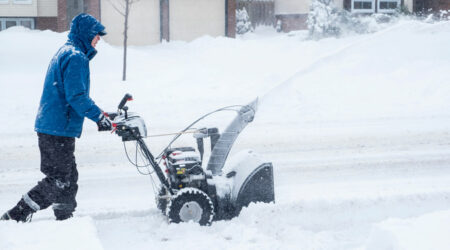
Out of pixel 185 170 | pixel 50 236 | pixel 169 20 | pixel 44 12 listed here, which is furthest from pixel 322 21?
pixel 50 236

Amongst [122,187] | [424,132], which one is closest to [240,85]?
[424,132]

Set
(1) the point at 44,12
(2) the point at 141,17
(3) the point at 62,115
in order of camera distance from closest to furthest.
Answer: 1. (3) the point at 62,115
2. (1) the point at 44,12
3. (2) the point at 141,17

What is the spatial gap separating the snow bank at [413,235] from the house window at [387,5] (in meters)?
23.9

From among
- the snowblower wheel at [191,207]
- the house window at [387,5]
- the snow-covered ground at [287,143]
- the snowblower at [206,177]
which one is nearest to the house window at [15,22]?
the snow-covered ground at [287,143]

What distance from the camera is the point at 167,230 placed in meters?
5.01

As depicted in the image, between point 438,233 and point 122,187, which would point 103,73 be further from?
point 438,233

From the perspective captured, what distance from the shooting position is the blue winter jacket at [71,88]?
466 cm

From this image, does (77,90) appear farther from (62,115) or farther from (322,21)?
(322,21)

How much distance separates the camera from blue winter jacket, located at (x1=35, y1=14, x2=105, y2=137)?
4656 millimetres

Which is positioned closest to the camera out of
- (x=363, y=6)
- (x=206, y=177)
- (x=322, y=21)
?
(x=206, y=177)

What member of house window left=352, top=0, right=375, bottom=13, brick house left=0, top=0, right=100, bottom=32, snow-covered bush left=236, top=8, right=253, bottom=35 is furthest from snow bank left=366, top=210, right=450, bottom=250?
snow-covered bush left=236, top=8, right=253, bottom=35

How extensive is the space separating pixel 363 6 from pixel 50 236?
2456 centimetres

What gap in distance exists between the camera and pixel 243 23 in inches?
1240

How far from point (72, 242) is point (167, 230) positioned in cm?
139
